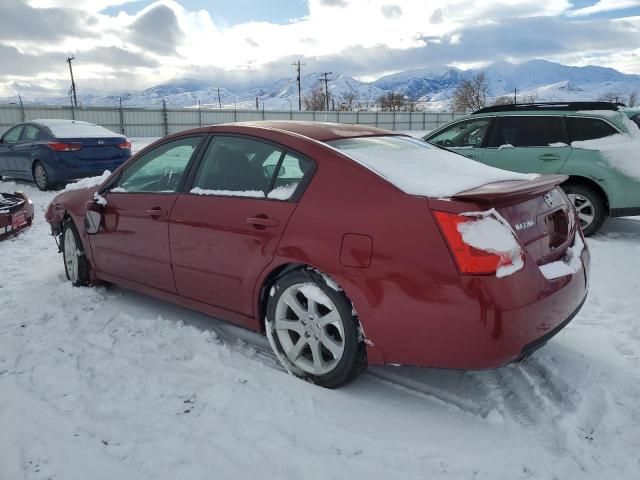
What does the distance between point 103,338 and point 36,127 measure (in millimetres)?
9095

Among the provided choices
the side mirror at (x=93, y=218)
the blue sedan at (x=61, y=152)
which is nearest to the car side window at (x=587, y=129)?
the side mirror at (x=93, y=218)

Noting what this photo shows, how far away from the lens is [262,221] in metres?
3.02

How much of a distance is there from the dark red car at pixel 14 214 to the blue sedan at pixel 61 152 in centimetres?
318

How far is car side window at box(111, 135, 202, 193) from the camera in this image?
146 inches

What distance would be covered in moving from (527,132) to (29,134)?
32.2 ft

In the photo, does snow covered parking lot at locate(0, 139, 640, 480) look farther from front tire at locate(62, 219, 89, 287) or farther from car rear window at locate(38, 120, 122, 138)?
car rear window at locate(38, 120, 122, 138)

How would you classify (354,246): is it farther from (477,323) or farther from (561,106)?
(561,106)

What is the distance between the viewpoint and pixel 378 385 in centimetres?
299

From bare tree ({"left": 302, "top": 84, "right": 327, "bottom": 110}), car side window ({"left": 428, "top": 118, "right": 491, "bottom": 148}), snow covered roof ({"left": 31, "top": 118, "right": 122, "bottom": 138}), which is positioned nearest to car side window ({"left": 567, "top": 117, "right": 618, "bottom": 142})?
car side window ({"left": 428, "top": 118, "right": 491, "bottom": 148})

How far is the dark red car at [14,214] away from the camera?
250 inches

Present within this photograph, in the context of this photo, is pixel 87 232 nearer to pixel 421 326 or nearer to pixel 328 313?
pixel 328 313

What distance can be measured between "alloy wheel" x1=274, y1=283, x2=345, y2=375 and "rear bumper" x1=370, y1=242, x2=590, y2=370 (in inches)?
11.7

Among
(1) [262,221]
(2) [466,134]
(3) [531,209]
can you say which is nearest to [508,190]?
(3) [531,209]

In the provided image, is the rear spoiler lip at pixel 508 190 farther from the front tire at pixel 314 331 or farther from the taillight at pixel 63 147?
the taillight at pixel 63 147
